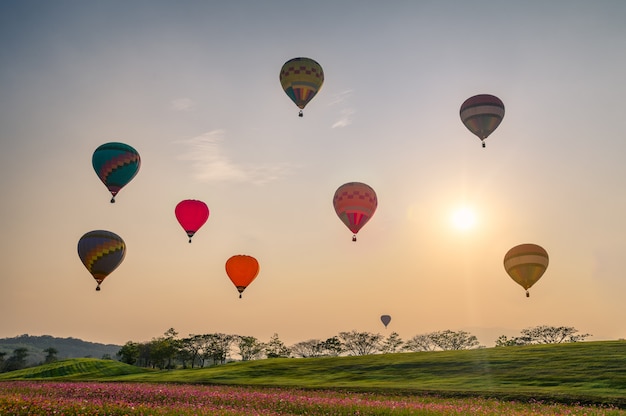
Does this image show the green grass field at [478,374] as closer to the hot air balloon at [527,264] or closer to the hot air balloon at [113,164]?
the hot air balloon at [527,264]

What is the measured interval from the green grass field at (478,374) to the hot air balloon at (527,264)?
7379 mm

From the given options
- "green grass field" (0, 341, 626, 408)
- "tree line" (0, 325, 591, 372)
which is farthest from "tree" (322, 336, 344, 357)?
"green grass field" (0, 341, 626, 408)

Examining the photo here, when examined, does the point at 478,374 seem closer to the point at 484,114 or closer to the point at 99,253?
the point at 484,114

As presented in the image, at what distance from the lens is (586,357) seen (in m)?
46.7

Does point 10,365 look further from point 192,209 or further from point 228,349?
point 192,209

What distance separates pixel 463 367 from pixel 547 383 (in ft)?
41.1

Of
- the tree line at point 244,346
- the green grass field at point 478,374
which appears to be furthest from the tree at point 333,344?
the green grass field at point 478,374

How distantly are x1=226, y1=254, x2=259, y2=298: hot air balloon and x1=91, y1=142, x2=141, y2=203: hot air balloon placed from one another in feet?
44.9

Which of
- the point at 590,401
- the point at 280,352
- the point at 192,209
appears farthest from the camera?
the point at 280,352

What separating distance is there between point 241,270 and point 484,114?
2783cm

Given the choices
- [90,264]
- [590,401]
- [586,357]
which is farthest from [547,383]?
[90,264]

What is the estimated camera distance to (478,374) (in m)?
44.5

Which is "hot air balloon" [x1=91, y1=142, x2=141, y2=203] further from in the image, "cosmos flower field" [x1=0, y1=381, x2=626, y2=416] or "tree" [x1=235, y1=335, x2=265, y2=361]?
"tree" [x1=235, y1=335, x2=265, y2=361]

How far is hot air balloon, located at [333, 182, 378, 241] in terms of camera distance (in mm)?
46250
